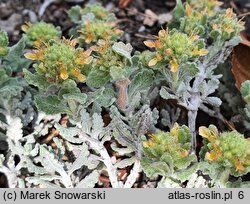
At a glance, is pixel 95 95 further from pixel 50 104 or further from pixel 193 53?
pixel 193 53

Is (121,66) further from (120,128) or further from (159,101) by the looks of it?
(159,101)

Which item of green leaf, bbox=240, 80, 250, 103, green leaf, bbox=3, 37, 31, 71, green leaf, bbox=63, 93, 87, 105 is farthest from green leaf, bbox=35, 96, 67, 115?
green leaf, bbox=240, 80, 250, 103

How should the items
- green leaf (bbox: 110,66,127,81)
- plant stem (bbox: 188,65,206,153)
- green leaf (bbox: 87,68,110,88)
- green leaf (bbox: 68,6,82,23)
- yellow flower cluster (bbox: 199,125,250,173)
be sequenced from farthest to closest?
green leaf (bbox: 68,6,82,23), plant stem (bbox: 188,65,206,153), green leaf (bbox: 87,68,110,88), green leaf (bbox: 110,66,127,81), yellow flower cluster (bbox: 199,125,250,173)

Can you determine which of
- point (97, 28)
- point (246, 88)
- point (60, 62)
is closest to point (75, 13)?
point (97, 28)

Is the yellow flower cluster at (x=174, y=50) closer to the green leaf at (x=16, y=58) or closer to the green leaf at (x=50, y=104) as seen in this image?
the green leaf at (x=50, y=104)

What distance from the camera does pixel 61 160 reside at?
2.65m

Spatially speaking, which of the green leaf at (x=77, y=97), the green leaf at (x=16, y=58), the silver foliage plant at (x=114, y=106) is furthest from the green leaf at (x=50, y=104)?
the green leaf at (x=16, y=58)

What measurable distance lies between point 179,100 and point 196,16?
1.71 ft

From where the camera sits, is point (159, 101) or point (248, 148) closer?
point (248, 148)

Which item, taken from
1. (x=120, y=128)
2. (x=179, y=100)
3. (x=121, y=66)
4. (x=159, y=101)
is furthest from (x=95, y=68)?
(x=159, y=101)

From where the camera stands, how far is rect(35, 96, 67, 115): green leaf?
7.86ft

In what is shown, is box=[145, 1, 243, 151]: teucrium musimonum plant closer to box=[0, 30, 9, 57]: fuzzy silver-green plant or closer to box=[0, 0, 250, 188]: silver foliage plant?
box=[0, 0, 250, 188]: silver foliage plant

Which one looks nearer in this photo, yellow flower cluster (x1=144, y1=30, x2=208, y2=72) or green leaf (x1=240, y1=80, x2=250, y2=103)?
yellow flower cluster (x1=144, y1=30, x2=208, y2=72)

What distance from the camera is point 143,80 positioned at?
2.50 m
